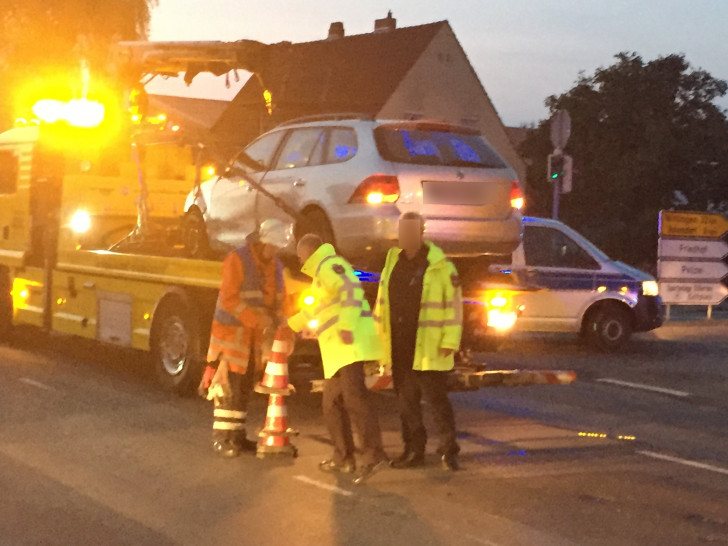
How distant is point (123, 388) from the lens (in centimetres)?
1221

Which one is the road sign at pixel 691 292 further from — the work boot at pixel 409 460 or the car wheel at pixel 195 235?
the work boot at pixel 409 460

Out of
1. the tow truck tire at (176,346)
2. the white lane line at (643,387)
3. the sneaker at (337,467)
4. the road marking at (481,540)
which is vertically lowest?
the road marking at (481,540)

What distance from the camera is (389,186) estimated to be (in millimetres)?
10203

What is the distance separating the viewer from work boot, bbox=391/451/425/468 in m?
8.58

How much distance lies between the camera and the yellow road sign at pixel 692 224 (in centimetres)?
2100

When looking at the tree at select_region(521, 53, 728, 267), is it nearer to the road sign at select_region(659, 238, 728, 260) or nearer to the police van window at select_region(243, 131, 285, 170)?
the road sign at select_region(659, 238, 728, 260)

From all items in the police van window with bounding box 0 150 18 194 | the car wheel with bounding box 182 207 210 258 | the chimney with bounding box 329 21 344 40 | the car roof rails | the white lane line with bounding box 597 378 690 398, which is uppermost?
the chimney with bounding box 329 21 344 40

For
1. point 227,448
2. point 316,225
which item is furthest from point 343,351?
point 316,225

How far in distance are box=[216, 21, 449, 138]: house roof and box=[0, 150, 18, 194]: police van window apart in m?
27.9

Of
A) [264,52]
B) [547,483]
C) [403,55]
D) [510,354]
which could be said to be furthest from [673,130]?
[547,483]

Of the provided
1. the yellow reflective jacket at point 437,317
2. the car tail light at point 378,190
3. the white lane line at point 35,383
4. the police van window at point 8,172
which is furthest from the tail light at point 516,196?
the police van window at point 8,172

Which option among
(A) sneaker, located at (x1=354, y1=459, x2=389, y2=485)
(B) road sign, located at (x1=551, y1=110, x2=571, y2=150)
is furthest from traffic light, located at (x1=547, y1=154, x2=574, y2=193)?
(A) sneaker, located at (x1=354, y1=459, x2=389, y2=485)

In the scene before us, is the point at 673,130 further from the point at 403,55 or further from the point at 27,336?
the point at 27,336

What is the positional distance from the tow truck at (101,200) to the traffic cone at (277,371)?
365cm
